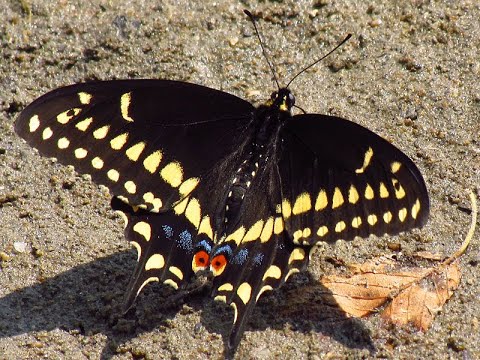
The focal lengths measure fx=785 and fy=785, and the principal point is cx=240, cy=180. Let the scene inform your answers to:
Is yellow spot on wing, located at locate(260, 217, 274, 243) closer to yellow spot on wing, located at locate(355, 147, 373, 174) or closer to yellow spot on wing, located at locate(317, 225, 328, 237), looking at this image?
yellow spot on wing, located at locate(317, 225, 328, 237)

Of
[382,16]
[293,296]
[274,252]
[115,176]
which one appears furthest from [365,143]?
[382,16]

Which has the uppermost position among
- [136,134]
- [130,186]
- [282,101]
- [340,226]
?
[282,101]

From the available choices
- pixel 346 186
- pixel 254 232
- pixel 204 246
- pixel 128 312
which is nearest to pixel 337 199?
pixel 346 186

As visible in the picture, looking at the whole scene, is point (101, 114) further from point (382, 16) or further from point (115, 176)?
point (382, 16)

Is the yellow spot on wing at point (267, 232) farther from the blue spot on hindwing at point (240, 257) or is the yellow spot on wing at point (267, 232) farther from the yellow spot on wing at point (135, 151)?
the yellow spot on wing at point (135, 151)

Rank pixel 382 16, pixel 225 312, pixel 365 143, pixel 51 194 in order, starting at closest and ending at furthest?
pixel 365 143 < pixel 225 312 < pixel 51 194 < pixel 382 16

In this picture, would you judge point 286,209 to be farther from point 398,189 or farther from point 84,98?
point 84,98
